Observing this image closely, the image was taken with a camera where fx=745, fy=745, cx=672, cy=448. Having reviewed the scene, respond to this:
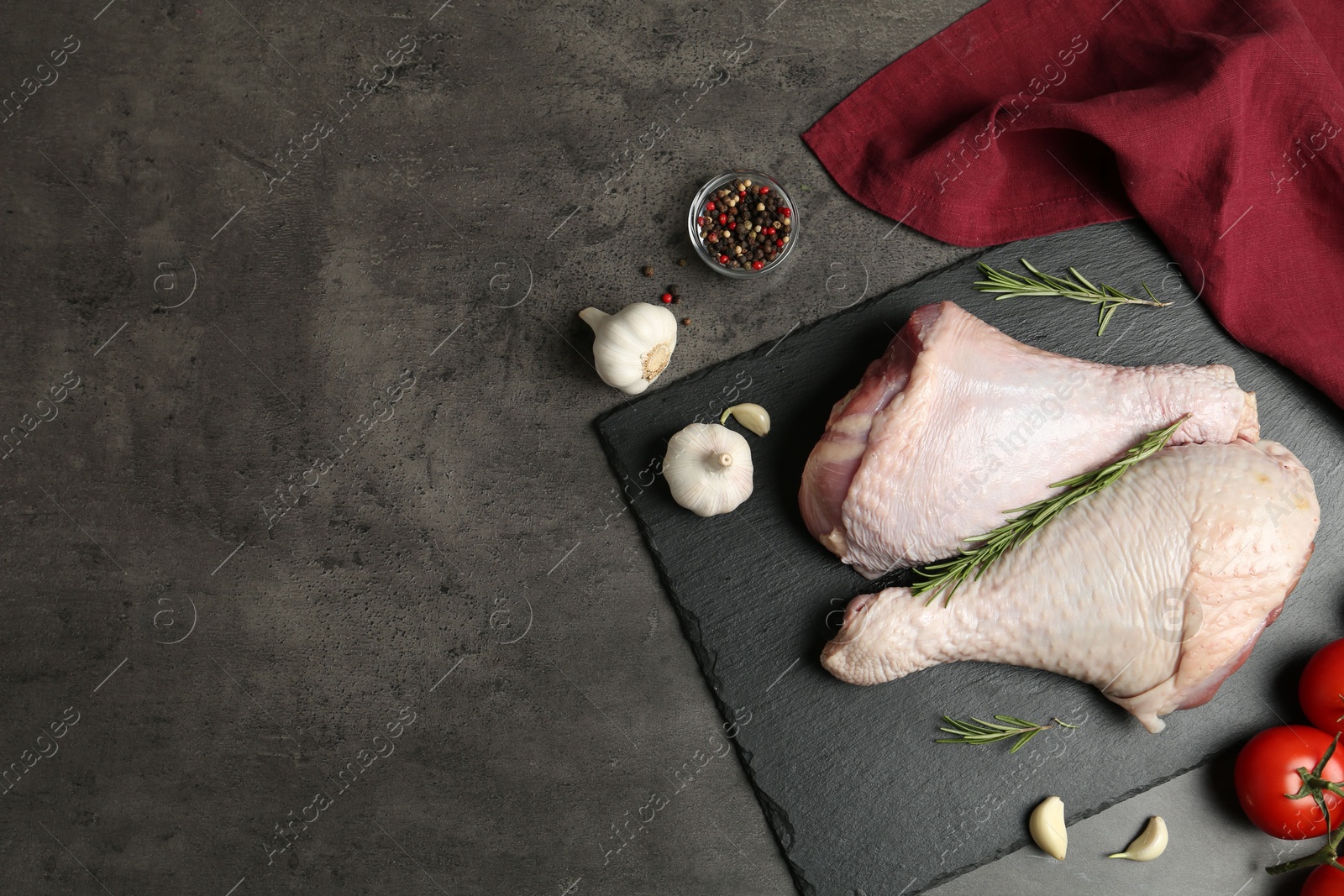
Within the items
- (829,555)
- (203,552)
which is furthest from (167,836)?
(829,555)

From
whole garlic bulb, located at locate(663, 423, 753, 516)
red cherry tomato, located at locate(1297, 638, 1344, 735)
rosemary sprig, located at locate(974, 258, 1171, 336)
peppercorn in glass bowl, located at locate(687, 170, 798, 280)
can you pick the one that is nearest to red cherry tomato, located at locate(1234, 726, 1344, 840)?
red cherry tomato, located at locate(1297, 638, 1344, 735)

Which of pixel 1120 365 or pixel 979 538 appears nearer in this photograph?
pixel 979 538

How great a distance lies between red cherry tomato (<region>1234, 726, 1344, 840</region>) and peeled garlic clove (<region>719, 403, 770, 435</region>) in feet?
5.29

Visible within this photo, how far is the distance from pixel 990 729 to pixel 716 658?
818 mm

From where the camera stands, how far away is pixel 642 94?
2.25 metres

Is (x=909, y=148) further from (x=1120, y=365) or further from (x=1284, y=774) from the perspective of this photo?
(x=1284, y=774)

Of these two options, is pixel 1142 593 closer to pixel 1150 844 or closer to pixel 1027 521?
pixel 1027 521

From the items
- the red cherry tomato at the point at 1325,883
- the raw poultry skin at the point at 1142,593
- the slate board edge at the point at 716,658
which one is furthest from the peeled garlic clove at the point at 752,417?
the red cherry tomato at the point at 1325,883

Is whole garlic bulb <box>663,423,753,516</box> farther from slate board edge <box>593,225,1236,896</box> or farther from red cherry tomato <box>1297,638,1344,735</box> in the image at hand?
red cherry tomato <box>1297,638,1344,735</box>

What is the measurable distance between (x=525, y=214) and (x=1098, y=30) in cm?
179

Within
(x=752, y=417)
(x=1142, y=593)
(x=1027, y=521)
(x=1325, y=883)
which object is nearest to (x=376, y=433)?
(x=752, y=417)

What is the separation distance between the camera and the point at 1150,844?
2.15 m

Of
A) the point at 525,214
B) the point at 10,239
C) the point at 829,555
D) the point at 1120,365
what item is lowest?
the point at 1120,365

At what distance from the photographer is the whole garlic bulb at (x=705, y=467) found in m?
2.05
